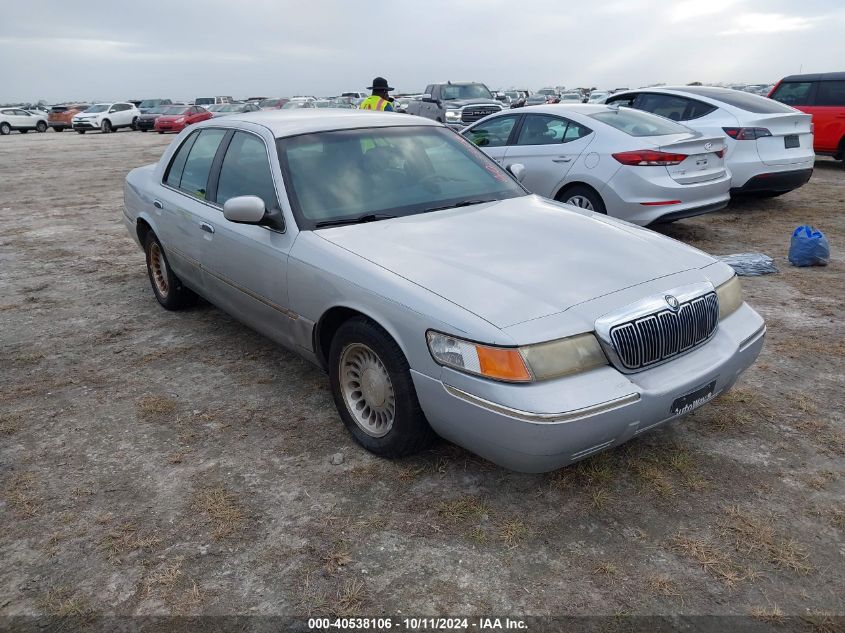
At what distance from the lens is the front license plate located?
2.87 meters

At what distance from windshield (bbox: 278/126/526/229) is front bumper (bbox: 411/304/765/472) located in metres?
1.27

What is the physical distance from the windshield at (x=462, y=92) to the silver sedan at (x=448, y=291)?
1806 centimetres

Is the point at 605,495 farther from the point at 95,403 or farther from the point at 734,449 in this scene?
the point at 95,403

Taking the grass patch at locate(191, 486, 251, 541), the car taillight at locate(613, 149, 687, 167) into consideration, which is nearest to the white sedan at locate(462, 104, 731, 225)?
the car taillight at locate(613, 149, 687, 167)

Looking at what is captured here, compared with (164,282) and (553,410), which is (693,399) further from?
(164,282)

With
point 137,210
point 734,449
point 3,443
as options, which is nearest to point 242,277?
point 3,443

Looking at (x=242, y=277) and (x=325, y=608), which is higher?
(x=242, y=277)

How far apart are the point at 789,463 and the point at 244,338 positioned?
12.0 feet

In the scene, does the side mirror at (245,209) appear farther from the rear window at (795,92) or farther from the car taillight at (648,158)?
the rear window at (795,92)

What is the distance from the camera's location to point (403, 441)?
10.2 feet

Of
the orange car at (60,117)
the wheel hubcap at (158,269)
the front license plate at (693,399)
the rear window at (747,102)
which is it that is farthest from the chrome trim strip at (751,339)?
the orange car at (60,117)

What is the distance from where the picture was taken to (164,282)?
218 inches

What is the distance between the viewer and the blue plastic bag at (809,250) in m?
6.37

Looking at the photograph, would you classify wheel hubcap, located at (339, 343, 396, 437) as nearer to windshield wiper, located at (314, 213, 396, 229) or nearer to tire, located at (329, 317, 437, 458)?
tire, located at (329, 317, 437, 458)
